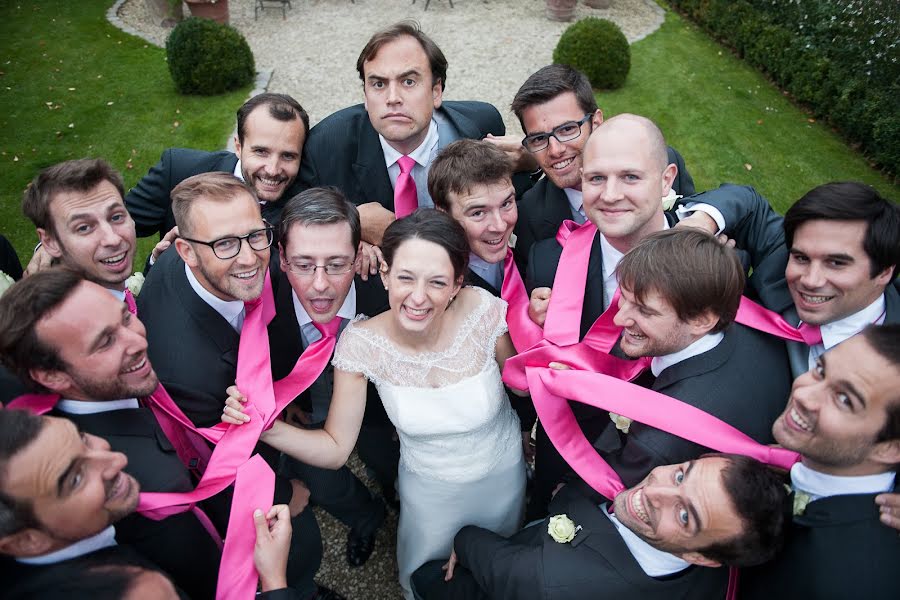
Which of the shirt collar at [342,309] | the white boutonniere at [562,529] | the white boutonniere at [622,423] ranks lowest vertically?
the white boutonniere at [562,529]

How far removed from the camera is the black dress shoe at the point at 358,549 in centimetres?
443

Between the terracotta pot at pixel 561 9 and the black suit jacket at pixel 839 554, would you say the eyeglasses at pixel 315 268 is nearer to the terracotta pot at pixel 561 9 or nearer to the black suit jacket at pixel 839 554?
the black suit jacket at pixel 839 554

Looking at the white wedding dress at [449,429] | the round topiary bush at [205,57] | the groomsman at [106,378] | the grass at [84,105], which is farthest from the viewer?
the round topiary bush at [205,57]

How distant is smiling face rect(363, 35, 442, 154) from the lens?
4.50m

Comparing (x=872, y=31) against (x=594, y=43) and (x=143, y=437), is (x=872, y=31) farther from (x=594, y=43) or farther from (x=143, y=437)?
(x=143, y=437)

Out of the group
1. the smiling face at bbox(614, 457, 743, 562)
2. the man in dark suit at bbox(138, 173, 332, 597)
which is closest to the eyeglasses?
the man in dark suit at bbox(138, 173, 332, 597)

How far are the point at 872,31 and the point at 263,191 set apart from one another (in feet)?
35.2

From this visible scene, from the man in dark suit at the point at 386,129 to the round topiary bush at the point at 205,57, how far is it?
6.92m

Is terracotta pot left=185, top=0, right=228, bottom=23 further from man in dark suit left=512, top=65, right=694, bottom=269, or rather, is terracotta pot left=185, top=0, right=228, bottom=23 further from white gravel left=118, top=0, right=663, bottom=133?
man in dark suit left=512, top=65, right=694, bottom=269

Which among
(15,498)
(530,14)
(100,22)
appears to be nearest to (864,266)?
(15,498)

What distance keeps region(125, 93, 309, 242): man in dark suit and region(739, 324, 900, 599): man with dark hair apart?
3.69m

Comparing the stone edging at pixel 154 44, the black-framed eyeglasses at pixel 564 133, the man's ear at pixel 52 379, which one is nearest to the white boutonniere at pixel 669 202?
the black-framed eyeglasses at pixel 564 133

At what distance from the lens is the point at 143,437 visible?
287cm

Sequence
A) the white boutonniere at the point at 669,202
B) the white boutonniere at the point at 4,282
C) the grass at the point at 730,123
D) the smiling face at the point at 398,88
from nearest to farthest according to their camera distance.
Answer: the white boutonniere at the point at 4,282
the white boutonniere at the point at 669,202
the smiling face at the point at 398,88
the grass at the point at 730,123
